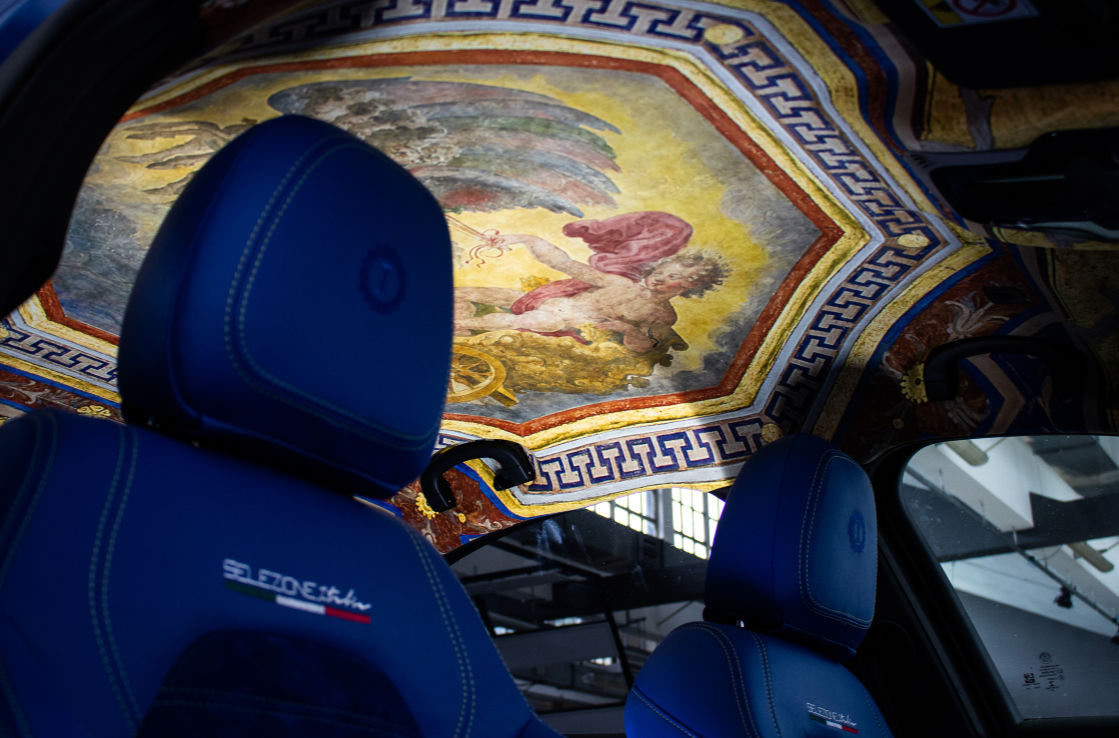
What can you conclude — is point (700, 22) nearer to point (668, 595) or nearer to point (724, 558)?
point (724, 558)

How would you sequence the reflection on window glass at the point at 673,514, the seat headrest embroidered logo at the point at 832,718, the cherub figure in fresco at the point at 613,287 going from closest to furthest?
the seat headrest embroidered logo at the point at 832,718, the cherub figure in fresco at the point at 613,287, the reflection on window glass at the point at 673,514

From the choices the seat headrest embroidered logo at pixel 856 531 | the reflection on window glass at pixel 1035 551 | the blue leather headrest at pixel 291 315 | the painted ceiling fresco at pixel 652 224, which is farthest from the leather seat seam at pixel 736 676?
the reflection on window glass at pixel 1035 551

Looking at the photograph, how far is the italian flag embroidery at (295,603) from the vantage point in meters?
1.00

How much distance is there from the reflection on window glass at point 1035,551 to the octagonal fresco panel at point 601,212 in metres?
1.17

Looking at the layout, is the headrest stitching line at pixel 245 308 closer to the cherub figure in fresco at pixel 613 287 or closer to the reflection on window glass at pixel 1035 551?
the cherub figure in fresco at pixel 613 287

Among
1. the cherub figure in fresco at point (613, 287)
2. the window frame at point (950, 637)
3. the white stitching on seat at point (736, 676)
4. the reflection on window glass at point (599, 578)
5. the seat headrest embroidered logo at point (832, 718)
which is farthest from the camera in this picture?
the reflection on window glass at point (599, 578)

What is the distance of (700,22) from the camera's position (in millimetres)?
2830

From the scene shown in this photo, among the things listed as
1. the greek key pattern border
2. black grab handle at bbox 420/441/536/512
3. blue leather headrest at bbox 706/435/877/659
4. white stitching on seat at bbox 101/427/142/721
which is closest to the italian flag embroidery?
white stitching on seat at bbox 101/427/142/721

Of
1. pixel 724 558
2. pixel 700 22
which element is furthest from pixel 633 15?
pixel 724 558

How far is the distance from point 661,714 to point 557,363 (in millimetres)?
3488

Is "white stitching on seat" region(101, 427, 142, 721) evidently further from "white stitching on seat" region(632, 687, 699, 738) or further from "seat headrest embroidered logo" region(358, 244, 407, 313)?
"white stitching on seat" region(632, 687, 699, 738)

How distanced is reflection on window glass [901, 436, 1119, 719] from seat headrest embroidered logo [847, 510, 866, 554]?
2166 millimetres

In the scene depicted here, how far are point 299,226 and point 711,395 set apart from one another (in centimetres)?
444

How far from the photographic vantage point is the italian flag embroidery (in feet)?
3.28
